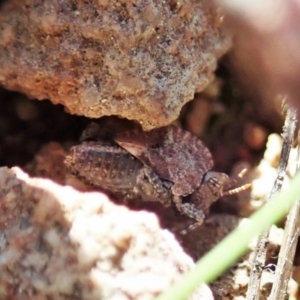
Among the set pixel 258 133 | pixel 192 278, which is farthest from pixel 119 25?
pixel 192 278

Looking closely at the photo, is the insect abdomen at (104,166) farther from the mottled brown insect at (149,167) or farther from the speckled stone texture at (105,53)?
the speckled stone texture at (105,53)

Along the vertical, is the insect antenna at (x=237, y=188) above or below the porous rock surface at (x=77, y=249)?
above

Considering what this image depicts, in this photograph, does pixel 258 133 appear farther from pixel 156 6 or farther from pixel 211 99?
pixel 156 6

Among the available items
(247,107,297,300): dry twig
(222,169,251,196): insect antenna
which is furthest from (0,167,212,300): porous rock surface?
(222,169,251,196): insect antenna

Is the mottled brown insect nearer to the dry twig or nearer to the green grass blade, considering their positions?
Answer: the dry twig

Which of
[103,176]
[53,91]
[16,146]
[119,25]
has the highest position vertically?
[119,25]

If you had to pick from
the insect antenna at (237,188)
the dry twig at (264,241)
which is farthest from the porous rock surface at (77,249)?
the insect antenna at (237,188)
